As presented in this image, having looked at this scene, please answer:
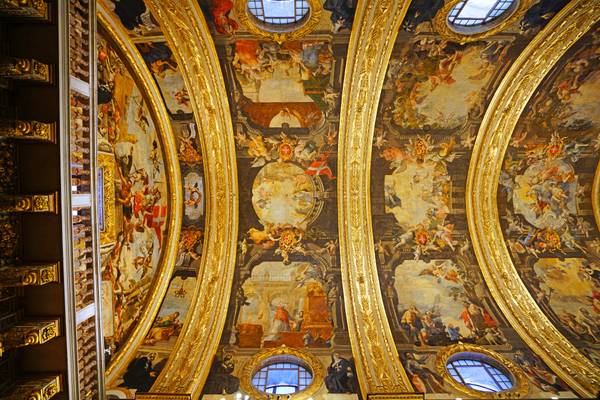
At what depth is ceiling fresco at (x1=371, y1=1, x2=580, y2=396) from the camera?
9.93m

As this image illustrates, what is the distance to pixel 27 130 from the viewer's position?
5133 mm

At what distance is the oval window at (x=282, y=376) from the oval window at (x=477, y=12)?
36.2ft

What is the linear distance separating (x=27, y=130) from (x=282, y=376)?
339 inches

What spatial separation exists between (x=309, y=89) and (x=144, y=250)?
289 inches

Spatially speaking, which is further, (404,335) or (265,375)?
(404,335)

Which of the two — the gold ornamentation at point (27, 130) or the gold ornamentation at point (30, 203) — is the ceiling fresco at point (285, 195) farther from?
the gold ornamentation at point (30, 203)

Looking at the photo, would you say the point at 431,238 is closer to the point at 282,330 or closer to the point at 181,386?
the point at 282,330

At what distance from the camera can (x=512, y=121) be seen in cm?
1177

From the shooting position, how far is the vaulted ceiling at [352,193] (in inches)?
367

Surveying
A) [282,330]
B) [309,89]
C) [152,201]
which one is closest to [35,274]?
[152,201]

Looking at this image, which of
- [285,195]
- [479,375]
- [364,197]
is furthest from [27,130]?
[479,375]

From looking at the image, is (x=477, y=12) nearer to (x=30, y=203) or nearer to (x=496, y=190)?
(x=496, y=190)

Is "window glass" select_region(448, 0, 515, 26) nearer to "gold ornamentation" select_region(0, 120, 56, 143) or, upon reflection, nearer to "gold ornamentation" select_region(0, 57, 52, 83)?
"gold ornamentation" select_region(0, 57, 52, 83)

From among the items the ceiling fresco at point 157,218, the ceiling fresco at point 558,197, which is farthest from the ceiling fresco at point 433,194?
the ceiling fresco at point 157,218
